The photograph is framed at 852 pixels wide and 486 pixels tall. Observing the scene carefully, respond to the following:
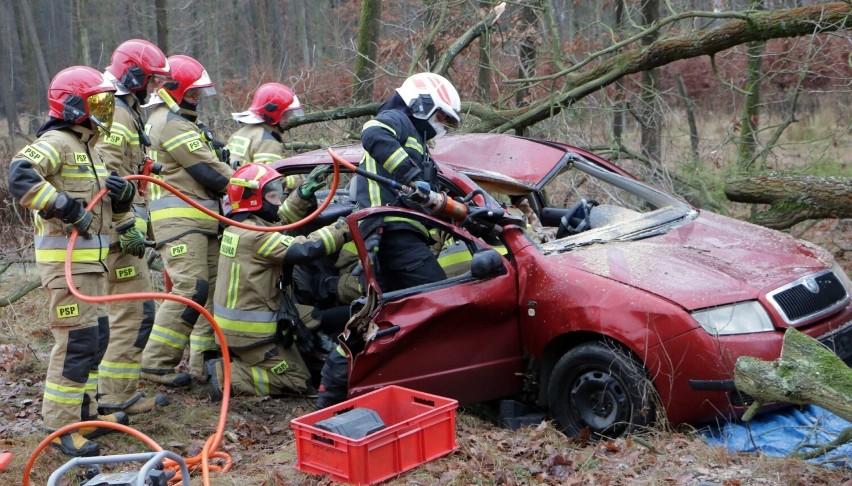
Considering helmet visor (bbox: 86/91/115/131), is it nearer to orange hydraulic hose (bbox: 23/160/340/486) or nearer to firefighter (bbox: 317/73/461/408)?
orange hydraulic hose (bbox: 23/160/340/486)

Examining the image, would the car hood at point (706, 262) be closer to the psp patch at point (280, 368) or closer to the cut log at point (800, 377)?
the cut log at point (800, 377)

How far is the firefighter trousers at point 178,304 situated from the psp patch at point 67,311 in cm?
130

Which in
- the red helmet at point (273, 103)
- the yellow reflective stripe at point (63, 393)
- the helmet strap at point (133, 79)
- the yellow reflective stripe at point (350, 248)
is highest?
the helmet strap at point (133, 79)

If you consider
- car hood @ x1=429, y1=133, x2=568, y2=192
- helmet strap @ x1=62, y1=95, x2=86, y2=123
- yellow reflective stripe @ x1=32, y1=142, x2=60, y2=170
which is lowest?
car hood @ x1=429, y1=133, x2=568, y2=192

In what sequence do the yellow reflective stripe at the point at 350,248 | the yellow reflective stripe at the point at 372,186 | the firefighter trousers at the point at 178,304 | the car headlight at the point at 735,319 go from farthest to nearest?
the firefighter trousers at the point at 178,304
the yellow reflective stripe at the point at 350,248
the yellow reflective stripe at the point at 372,186
the car headlight at the point at 735,319

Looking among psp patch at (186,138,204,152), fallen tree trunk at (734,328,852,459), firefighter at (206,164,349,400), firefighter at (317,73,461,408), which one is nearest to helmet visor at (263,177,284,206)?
firefighter at (206,164,349,400)

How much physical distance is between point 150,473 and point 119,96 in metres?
3.66

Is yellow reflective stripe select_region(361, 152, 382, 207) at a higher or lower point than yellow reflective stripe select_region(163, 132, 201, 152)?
lower

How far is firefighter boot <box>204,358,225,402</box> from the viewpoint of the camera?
599 centimetres

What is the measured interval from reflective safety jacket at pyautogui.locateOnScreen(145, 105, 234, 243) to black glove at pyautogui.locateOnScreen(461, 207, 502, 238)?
2173 mm

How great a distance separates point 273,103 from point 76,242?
7.60 feet

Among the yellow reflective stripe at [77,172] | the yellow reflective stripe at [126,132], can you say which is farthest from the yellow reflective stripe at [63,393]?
the yellow reflective stripe at [126,132]

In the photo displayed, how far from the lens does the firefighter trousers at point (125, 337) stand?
5789 millimetres

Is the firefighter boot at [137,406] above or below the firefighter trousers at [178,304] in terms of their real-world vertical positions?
below
